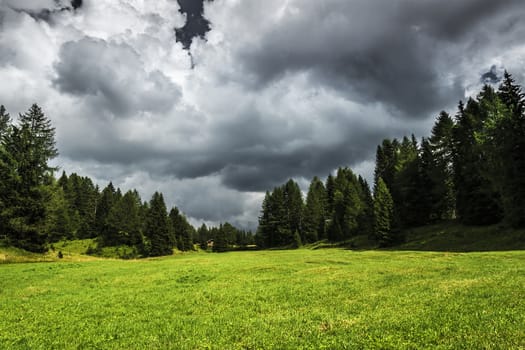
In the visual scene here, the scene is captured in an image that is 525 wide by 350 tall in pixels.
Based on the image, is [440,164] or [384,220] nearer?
[384,220]

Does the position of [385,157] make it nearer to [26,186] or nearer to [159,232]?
[159,232]

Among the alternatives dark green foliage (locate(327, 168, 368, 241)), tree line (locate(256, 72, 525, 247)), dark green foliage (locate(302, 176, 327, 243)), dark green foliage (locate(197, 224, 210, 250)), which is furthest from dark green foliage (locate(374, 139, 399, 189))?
dark green foliage (locate(197, 224, 210, 250))

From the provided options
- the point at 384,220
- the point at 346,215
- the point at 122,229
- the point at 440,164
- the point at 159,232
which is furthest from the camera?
the point at 122,229

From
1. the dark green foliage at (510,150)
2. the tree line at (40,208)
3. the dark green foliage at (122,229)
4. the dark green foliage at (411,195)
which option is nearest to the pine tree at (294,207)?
the tree line at (40,208)

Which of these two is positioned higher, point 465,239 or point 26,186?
point 26,186

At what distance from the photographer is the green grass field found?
9.37 metres

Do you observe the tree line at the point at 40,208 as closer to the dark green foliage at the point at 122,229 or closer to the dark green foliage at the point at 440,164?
the dark green foliage at the point at 122,229

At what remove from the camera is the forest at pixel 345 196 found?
→ 4525 centimetres

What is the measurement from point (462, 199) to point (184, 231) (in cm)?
10601

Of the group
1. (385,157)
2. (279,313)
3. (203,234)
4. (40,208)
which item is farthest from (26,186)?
(203,234)

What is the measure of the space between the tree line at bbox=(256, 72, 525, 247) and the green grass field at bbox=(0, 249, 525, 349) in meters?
34.0

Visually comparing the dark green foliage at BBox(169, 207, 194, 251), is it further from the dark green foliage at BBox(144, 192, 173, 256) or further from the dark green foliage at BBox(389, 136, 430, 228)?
the dark green foliage at BBox(389, 136, 430, 228)

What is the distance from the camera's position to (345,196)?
3893 inches

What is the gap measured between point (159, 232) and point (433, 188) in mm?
83070
